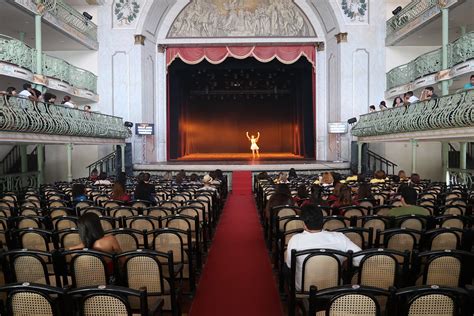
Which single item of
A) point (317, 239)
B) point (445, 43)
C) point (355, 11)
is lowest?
point (317, 239)

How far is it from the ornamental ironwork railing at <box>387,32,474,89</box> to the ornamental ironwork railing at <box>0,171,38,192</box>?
56.6 feet

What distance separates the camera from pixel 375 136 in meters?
20.1

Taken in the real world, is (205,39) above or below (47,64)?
above

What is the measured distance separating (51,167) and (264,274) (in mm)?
20890

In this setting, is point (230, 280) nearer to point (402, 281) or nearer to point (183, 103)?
point (402, 281)

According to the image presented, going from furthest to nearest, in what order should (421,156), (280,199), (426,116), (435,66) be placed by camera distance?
1. (421,156)
2. (435,66)
3. (426,116)
4. (280,199)

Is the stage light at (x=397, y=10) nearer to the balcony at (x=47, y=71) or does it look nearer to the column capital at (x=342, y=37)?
the column capital at (x=342, y=37)

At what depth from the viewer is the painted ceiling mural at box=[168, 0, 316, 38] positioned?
26.1 m

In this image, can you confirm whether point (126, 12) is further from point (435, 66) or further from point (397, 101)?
point (435, 66)

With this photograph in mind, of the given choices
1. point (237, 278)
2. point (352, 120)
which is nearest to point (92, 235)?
point (237, 278)

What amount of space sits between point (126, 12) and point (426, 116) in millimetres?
16756

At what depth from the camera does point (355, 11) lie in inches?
963

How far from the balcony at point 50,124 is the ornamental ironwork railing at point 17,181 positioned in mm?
3611

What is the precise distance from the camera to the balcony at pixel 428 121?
12.0m
